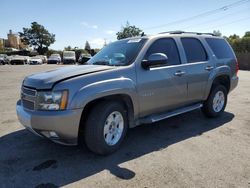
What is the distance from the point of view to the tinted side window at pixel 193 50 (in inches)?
236

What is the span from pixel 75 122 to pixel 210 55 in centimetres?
372

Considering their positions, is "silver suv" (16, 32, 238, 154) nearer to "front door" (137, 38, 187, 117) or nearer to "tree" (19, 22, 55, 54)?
"front door" (137, 38, 187, 117)

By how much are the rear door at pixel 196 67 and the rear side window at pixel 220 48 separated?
380 millimetres

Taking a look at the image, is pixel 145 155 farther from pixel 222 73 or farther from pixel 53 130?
pixel 222 73

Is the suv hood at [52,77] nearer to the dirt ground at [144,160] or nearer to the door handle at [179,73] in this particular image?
the dirt ground at [144,160]

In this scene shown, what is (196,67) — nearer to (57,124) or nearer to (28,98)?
(57,124)

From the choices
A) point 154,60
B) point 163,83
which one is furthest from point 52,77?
point 163,83

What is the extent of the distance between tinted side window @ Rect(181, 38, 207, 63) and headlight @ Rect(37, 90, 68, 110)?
2906mm

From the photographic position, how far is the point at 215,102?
22.4 ft

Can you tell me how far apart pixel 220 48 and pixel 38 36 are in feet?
293

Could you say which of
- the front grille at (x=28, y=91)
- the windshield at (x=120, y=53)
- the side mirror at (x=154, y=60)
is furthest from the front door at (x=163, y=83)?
the front grille at (x=28, y=91)

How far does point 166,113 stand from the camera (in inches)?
218

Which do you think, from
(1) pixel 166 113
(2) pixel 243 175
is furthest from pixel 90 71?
(2) pixel 243 175

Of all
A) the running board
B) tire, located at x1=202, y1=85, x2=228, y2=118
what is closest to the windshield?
the running board
